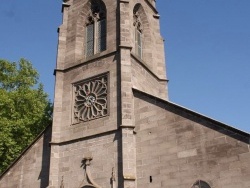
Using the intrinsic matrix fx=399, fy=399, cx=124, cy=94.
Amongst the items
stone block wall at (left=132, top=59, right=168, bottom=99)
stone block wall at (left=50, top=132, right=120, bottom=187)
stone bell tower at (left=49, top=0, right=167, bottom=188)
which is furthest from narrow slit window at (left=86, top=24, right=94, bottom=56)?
stone block wall at (left=50, top=132, right=120, bottom=187)

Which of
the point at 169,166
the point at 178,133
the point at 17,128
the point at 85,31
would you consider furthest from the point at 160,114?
the point at 17,128

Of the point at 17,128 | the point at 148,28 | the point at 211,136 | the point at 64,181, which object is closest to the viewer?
the point at 211,136

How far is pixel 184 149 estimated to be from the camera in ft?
48.1

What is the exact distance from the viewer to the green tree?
76.0ft

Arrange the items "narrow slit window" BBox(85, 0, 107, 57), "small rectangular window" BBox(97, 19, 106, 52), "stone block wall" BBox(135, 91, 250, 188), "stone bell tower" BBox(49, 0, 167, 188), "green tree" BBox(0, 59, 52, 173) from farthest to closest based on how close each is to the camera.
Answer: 1. "green tree" BBox(0, 59, 52, 173)
2. "narrow slit window" BBox(85, 0, 107, 57)
3. "small rectangular window" BBox(97, 19, 106, 52)
4. "stone bell tower" BBox(49, 0, 167, 188)
5. "stone block wall" BBox(135, 91, 250, 188)

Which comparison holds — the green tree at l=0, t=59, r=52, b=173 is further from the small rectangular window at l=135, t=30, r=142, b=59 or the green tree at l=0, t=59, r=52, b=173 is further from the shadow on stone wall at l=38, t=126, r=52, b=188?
the small rectangular window at l=135, t=30, r=142, b=59

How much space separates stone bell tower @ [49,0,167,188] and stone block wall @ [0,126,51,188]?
1082 millimetres

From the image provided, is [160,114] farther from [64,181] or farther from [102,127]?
[64,181]

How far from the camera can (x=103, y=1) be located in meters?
20.3

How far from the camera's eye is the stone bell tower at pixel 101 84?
16047 mm

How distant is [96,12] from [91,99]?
516cm

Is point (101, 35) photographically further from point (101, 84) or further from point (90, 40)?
point (101, 84)

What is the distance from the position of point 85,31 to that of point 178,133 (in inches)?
327

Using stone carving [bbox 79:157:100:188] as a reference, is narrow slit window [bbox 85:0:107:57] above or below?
above
